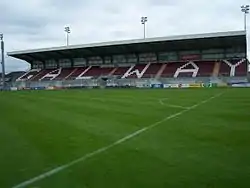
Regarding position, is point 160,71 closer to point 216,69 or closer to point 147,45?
point 147,45

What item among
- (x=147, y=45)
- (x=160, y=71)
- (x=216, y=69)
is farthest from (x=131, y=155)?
(x=147, y=45)

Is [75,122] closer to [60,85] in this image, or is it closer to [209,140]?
[209,140]

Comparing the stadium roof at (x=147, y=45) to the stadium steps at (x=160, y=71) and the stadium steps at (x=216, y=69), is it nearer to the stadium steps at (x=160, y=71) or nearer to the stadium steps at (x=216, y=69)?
the stadium steps at (x=160, y=71)

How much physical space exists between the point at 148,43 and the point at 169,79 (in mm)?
10361

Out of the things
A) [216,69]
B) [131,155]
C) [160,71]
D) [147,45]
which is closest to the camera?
[131,155]

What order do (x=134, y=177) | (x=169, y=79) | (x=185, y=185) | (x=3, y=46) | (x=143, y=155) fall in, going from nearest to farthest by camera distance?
(x=185, y=185)
(x=134, y=177)
(x=143, y=155)
(x=169, y=79)
(x=3, y=46)

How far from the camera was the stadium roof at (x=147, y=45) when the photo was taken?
68.7 metres

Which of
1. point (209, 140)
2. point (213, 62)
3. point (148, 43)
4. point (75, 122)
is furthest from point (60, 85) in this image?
point (209, 140)

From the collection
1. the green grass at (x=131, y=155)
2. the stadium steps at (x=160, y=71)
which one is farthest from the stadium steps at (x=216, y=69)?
the green grass at (x=131, y=155)

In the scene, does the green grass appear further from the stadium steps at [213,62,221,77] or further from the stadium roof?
the stadium roof

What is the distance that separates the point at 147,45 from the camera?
7631cm

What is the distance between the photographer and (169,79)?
225 feet

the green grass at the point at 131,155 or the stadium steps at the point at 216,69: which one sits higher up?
the stadium steps at the point at 216,69

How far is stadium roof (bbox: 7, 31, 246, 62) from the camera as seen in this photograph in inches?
2705
